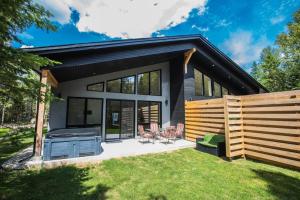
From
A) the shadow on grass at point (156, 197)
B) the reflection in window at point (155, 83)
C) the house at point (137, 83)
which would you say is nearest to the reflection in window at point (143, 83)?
the house at point (137, 83)

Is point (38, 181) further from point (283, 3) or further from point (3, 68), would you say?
point (283, 3)

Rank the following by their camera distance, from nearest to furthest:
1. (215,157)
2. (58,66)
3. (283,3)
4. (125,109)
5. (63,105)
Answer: (58,66) → (215,157) → (63,105) → (125,109) → (283,3)

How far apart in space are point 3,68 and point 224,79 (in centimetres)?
1176

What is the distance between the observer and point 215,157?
5691mm

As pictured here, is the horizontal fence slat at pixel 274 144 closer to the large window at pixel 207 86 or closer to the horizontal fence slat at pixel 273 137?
the horizontal fence slat at pixel 273 137

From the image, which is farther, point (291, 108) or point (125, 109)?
point (125, 109)

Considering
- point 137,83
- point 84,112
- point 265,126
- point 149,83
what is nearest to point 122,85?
point 137,83

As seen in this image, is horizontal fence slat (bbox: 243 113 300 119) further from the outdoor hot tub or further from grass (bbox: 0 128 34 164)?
grass (bbox: 0 128 34 164)

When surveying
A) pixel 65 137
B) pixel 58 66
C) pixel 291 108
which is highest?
pixel 58 66

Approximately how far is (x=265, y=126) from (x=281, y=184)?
71.7 inches

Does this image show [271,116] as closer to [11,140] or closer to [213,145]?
[213,145]

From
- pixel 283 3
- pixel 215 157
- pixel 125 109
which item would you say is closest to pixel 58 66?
pixel 125 109

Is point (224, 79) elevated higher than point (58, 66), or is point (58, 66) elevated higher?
point (224, 79)

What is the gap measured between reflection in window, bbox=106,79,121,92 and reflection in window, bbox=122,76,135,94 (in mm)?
286
